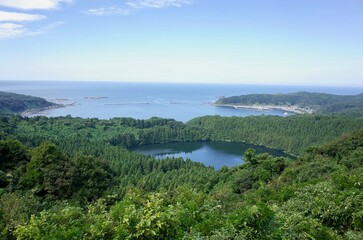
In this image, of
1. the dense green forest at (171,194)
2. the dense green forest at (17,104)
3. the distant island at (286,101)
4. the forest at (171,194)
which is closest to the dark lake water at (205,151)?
A: the dense green forest at (171,194)

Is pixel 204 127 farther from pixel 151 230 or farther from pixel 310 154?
pixel 151 230

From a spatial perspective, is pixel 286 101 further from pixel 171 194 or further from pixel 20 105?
pixel 171 194

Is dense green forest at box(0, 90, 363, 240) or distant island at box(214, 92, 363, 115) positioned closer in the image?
dense green forest at box(0, 90, 363, 240)

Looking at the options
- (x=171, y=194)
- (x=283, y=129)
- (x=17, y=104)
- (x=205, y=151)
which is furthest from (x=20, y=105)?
(x=171, y=194)

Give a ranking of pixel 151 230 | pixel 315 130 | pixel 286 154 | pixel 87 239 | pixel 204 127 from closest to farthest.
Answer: pixel 151 230, pixel 87 239, pixel 286 154, pixel 315 130, pixel 204 127

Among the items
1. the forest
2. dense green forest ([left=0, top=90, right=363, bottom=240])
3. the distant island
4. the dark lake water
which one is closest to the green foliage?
dense green forest ([left=0, top=90, right=363, bottom=240])

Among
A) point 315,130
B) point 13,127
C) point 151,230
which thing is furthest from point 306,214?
point 315,130

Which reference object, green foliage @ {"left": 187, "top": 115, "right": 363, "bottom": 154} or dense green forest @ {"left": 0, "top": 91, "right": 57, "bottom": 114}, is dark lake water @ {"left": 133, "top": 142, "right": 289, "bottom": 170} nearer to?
green foliage @ {"left": 187, "top": 115, "right": 363, "bottom": 154}
